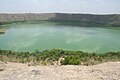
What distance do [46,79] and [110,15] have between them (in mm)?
110119

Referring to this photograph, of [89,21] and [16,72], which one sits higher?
[16,72]

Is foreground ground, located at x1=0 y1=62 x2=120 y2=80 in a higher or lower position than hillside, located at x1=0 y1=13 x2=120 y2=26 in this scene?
higher

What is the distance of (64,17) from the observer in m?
137

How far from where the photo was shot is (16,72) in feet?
48.7

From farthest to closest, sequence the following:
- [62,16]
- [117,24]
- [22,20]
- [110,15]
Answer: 1. [62,16]
2. [22,20]
3. [110,15]
4. [117,24]

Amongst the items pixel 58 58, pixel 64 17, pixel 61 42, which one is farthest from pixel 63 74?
pixel 64 17

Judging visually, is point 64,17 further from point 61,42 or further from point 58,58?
point 58,58

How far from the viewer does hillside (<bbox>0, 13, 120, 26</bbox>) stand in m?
116

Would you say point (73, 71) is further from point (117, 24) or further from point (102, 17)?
point (102, 17)

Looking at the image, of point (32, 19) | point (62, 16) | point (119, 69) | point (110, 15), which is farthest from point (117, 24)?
point (119, 69)

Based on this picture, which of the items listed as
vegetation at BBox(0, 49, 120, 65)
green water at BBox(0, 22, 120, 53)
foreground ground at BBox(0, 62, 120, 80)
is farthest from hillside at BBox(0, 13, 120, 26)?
foreground ground at BBox(0, 62, 120, 80)

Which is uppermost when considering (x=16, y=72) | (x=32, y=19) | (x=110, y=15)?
(x=16, y=72)

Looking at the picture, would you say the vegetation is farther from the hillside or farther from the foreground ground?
the hillside

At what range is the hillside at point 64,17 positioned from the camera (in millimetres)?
115500
